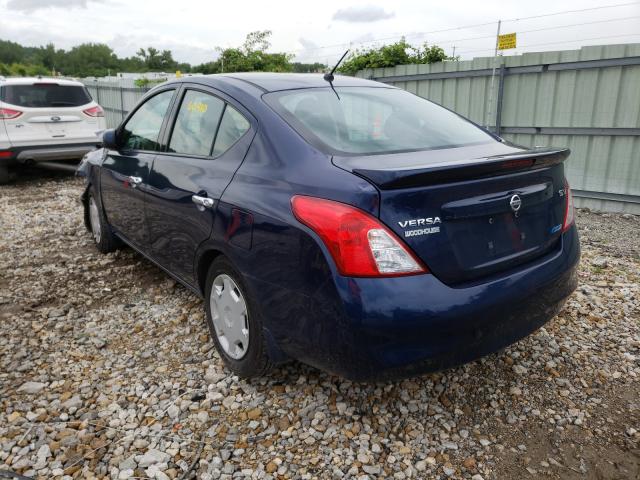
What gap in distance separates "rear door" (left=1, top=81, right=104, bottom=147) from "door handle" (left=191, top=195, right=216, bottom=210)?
297 inches

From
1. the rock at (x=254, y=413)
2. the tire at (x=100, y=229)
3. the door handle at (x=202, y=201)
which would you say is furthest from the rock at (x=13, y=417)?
the tire at (x=100, y=229)

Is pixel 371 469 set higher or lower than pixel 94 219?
lower

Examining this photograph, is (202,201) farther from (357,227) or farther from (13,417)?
(13,417)

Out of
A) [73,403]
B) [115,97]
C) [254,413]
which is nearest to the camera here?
[254,413]

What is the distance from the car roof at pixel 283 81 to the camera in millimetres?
2996

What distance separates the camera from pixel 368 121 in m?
2.83

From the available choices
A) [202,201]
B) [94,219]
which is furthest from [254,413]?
[94,219]

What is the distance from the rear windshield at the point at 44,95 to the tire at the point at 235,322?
25.9ft

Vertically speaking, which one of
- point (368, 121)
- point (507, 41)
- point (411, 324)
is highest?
point (507, 41)

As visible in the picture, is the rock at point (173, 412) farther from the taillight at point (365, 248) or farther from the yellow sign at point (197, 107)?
the yellow sign at point (197, 107)

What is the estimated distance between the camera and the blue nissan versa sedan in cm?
204

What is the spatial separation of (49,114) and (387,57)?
652 cm

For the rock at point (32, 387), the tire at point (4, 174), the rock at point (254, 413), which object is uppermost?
the tire at point (4, 174)

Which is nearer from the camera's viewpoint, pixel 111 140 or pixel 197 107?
pixel 197 107
